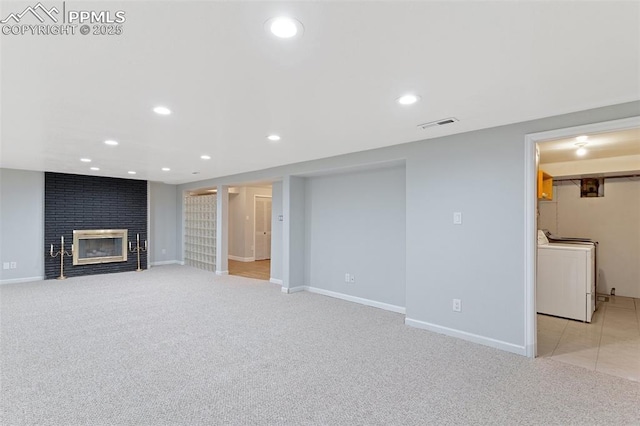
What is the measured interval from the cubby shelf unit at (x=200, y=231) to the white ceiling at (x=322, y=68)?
4307 millimetres

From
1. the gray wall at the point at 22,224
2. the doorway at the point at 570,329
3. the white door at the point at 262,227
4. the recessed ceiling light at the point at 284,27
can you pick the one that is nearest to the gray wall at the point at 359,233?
the doorway at the point at 570,329

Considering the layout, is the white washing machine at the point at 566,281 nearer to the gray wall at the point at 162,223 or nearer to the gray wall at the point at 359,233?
the gray wall at the point at 359,233

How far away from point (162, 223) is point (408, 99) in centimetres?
802

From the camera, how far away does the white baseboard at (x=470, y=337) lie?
3186mm

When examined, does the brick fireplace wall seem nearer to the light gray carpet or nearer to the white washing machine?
the light gray carpet

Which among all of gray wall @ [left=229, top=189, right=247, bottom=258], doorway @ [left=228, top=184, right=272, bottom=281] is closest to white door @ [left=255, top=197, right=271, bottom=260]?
doorway @ [left=228, top=184, right=272, bottom=281]

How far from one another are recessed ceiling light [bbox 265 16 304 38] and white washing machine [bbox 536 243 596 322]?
432 centimetres

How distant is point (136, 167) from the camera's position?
6105 millimetres

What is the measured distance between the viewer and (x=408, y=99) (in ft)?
8.51

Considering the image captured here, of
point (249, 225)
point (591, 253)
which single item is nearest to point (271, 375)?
point (591, 253)

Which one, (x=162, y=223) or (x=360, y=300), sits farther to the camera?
(x=162, y=223)

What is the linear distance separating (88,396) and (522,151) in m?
4.16

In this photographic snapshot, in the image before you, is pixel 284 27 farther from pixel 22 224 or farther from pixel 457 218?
pixel 22 224

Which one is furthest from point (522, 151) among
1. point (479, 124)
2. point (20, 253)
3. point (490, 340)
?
point (20, 253)
